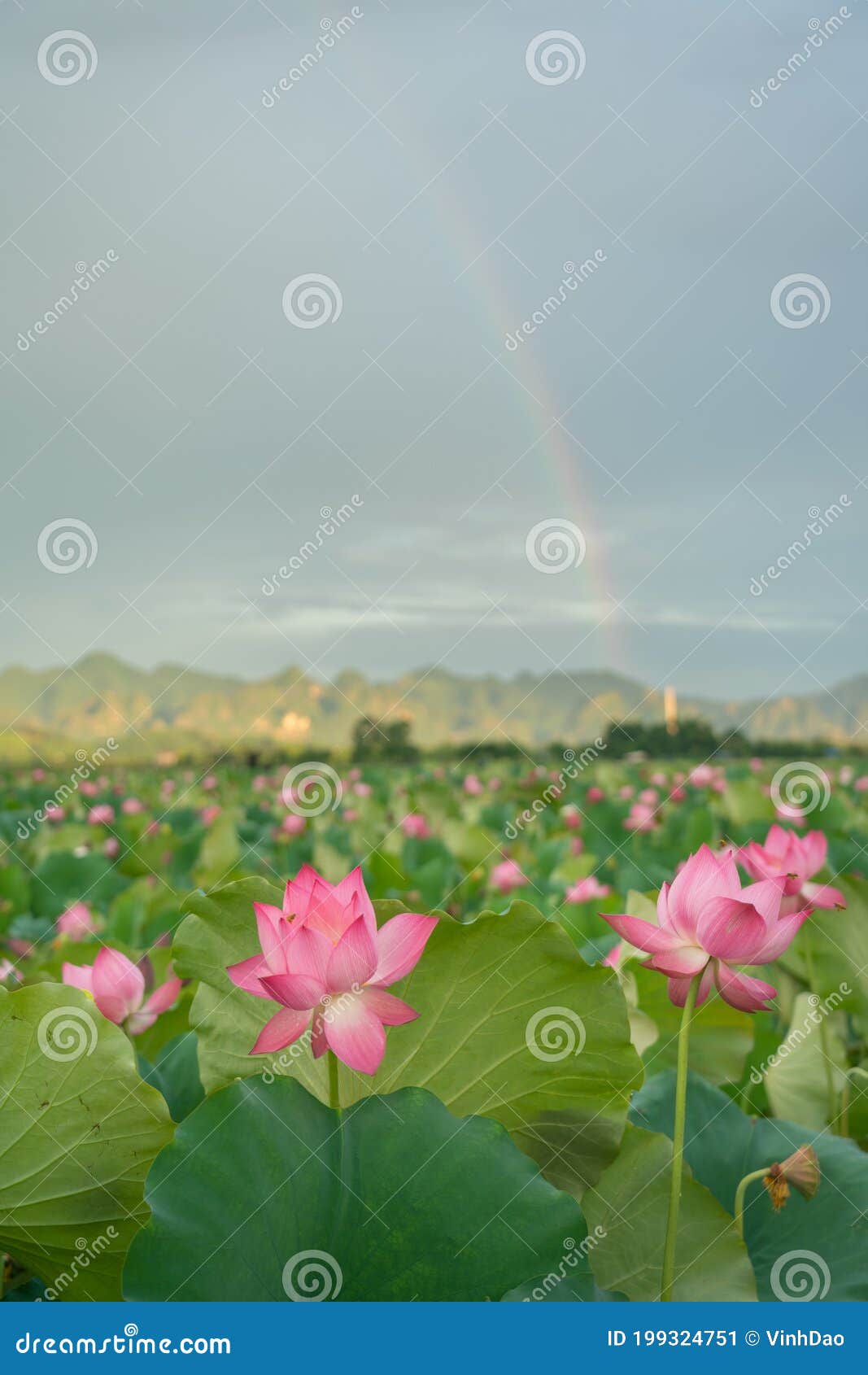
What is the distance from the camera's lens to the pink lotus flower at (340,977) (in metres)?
0.73

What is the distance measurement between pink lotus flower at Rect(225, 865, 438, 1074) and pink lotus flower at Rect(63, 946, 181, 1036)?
0.43 m

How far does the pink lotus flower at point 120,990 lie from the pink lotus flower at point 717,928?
0.58m

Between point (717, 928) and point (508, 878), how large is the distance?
2.73 m

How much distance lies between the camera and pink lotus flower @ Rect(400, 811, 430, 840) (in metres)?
4.59

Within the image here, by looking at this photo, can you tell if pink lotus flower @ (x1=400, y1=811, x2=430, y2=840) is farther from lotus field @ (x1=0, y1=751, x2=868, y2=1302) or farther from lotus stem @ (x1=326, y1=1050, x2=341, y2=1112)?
lotus stem @ (x1=326, y1=1050, x2=341, y2=1112)

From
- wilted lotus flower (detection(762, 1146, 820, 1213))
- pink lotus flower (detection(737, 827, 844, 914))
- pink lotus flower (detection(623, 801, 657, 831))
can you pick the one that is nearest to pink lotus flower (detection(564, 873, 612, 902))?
pink lotus flower (detection(737, 827, 844, 914))

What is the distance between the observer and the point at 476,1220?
706mm

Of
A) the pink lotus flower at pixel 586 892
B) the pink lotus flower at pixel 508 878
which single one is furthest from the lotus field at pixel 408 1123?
the pink lotus flower at pixel 508 878

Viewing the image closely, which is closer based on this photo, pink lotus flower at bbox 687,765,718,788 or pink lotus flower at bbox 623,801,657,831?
pink lotus flower at bbox 623,801,657,831

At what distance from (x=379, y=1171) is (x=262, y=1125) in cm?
8

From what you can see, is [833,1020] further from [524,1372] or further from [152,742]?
[152,742]

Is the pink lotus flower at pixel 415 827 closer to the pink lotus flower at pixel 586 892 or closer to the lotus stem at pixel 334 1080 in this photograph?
the pink lotus flower at pixel 586 892

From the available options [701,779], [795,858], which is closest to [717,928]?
[795,858]

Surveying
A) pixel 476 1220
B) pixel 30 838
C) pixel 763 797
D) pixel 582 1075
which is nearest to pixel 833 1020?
pixel 582 1075
